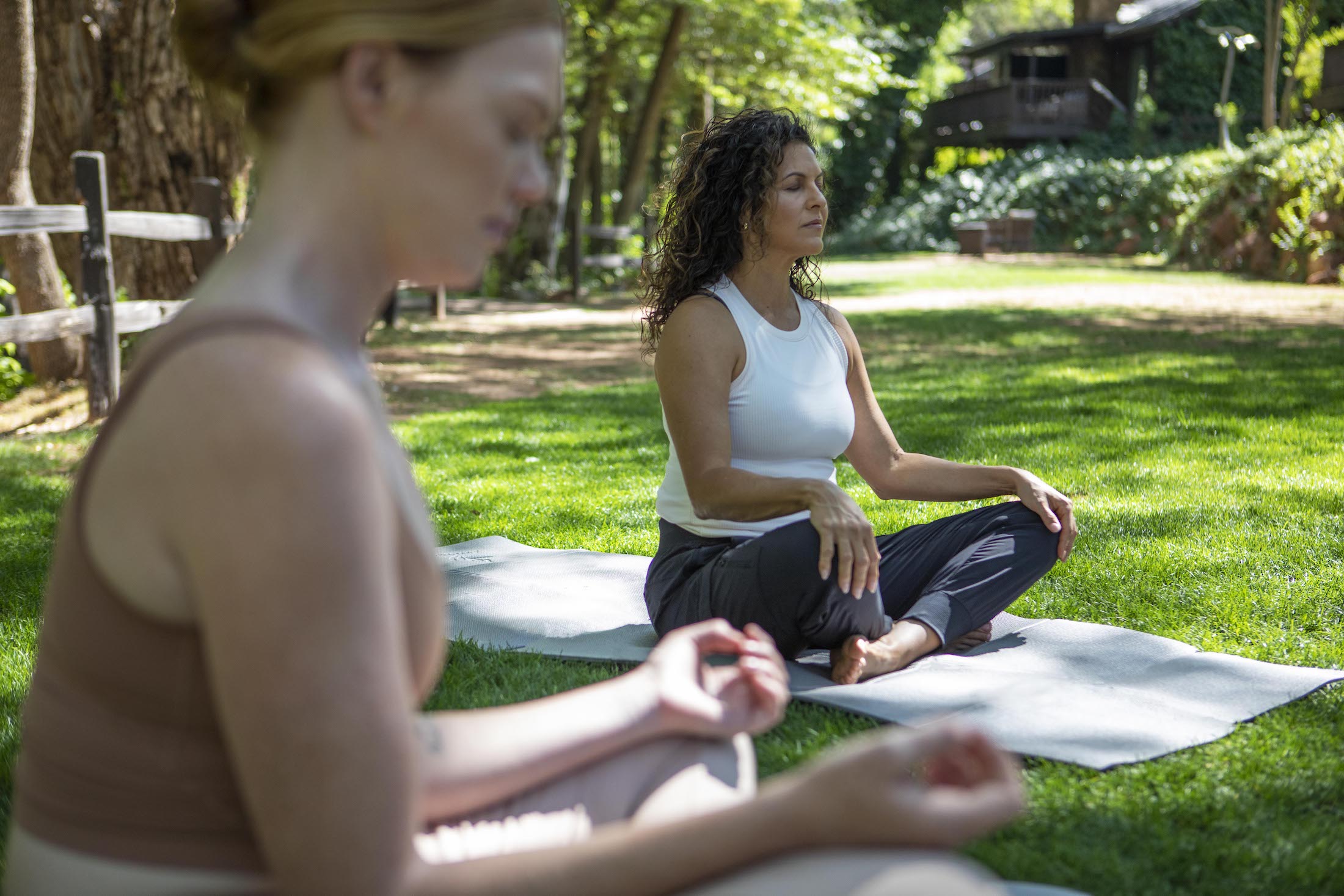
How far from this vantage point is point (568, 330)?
46.4ft

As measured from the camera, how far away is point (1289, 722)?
292cm

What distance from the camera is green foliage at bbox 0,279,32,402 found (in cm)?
823

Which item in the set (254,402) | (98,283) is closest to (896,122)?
(98,283)

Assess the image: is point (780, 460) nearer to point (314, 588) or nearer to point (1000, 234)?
point (314, 588)

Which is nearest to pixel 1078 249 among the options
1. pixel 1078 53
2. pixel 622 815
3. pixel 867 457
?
pixel 1078 53

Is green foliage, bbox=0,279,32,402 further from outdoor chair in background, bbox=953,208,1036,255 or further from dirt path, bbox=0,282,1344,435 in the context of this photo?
outdoor chair in background, bbox=953,208,1036,255

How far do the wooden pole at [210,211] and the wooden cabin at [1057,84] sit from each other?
28032 millimetres

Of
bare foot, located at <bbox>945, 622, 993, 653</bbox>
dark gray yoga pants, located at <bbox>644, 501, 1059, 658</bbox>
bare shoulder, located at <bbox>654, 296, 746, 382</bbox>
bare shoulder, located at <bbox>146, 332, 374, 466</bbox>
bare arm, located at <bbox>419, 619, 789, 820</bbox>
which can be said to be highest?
bare shoulder, located at <bbox>146, 332, 374, 466</bbox>

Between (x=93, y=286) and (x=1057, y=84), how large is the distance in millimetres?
30990

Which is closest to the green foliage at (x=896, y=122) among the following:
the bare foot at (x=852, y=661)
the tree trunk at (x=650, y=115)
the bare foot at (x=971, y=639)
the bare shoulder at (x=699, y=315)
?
the tree trunk at (x=650, y=115)

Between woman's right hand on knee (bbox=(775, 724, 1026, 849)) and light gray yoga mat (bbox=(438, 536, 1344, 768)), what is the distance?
1559 millimetres

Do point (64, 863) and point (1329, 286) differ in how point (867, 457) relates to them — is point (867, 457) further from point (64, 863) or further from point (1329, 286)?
point (1329, 286)

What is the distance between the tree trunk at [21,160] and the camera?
25.2 ft

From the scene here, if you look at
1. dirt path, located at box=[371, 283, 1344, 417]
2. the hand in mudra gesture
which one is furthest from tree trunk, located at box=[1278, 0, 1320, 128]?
the hand in mudra gesture
